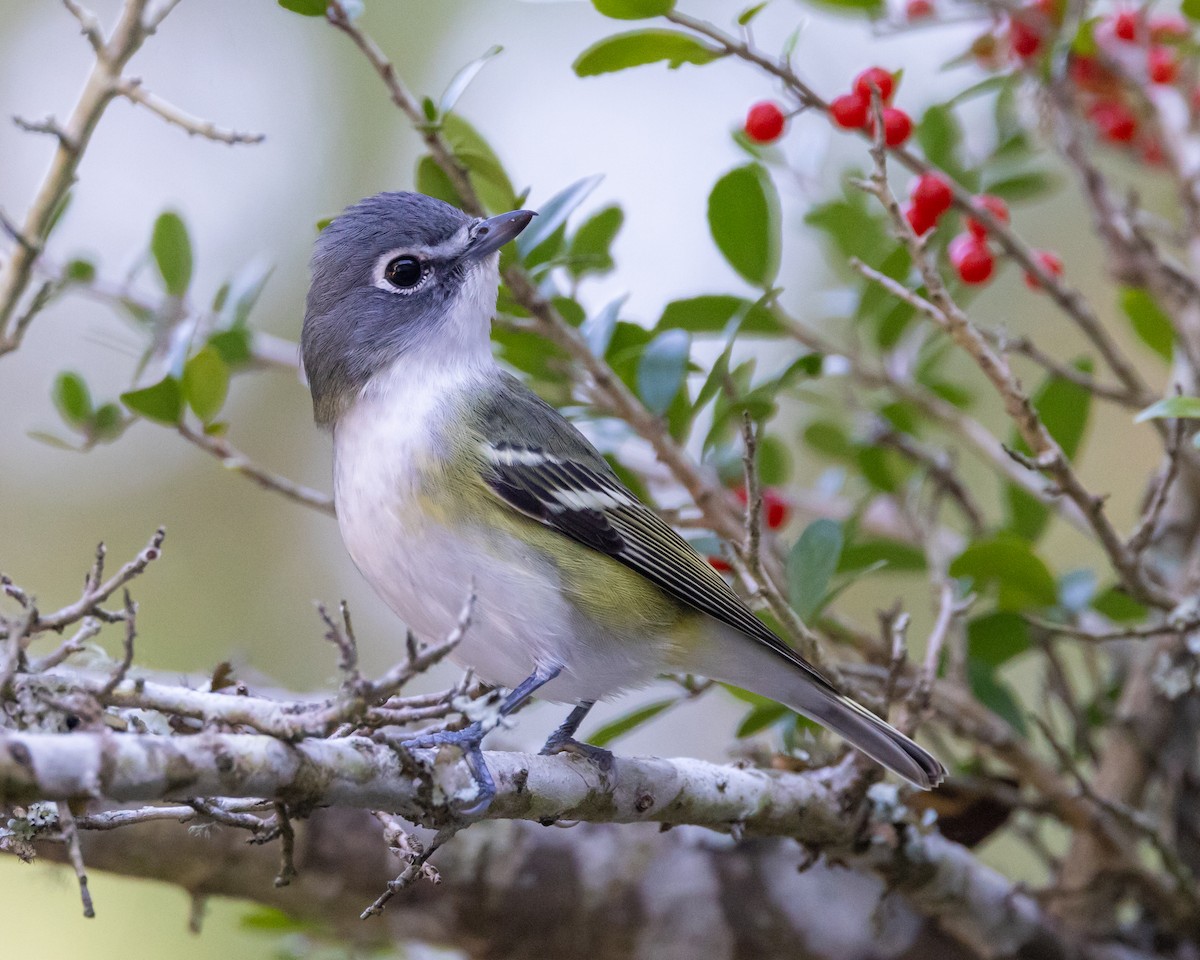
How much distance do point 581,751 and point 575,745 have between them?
4cm

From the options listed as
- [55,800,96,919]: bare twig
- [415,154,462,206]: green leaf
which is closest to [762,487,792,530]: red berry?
[415,154,462,206]: green leaf

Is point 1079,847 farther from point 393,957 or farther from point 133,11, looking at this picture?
point 133,11

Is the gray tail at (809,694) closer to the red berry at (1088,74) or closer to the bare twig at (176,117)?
the bare twig at (176,117)

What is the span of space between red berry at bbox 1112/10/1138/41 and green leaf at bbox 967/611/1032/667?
1.47 metres

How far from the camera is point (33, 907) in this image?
12.6 ft

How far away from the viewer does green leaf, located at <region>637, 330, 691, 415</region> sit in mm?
2512

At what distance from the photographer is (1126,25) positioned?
9.80ft

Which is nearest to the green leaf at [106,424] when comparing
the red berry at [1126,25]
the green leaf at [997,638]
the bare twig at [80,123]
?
the bare twig at [80,123]

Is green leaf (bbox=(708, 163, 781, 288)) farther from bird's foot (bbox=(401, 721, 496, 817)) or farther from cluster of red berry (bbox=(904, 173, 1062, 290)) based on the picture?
bird's foot (bbox=(401, 721, 496, 817))

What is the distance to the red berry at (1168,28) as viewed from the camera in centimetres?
288

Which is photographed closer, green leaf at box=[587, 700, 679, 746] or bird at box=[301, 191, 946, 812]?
bird at box=[301, 191, 946, 812]

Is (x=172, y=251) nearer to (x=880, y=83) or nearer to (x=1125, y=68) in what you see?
(x=880, y=83)

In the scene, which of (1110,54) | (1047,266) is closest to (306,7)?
(1047,266)

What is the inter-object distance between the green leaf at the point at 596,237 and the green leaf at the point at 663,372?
0.29m
